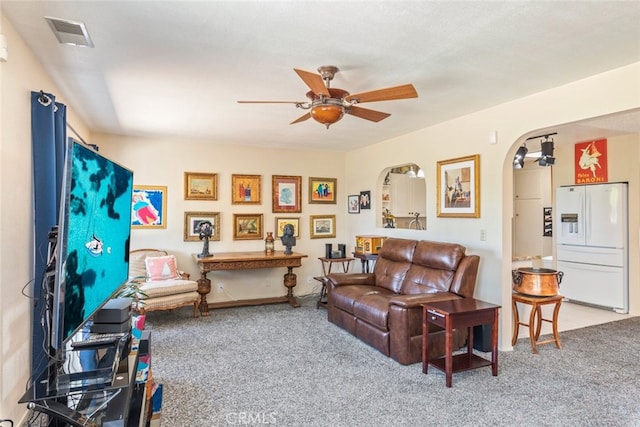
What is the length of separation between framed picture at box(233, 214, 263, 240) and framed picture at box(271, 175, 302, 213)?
1.14 feet

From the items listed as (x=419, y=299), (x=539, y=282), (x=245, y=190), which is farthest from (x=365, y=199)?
(x=539, y=282)

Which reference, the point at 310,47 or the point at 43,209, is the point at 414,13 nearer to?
the point at 310,47

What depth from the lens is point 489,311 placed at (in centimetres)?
300

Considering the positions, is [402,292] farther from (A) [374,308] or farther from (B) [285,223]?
(B) [285,223]

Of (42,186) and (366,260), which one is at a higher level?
(42,186)

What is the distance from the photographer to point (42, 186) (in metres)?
2.28

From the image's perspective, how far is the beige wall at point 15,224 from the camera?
6.46 ft

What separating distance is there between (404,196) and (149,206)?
424 cm

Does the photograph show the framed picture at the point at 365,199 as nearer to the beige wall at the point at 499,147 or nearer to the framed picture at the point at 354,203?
the framed picture at the point at 354,203

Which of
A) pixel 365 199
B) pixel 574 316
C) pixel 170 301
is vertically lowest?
pixel 574 316

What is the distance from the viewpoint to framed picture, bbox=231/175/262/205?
5668 mm

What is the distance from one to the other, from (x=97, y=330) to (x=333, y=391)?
170 centimetres

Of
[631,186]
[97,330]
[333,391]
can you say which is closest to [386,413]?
[333,391]

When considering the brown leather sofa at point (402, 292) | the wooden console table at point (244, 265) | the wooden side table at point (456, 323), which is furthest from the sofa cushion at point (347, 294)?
the wooden console table at point (244, 265)
